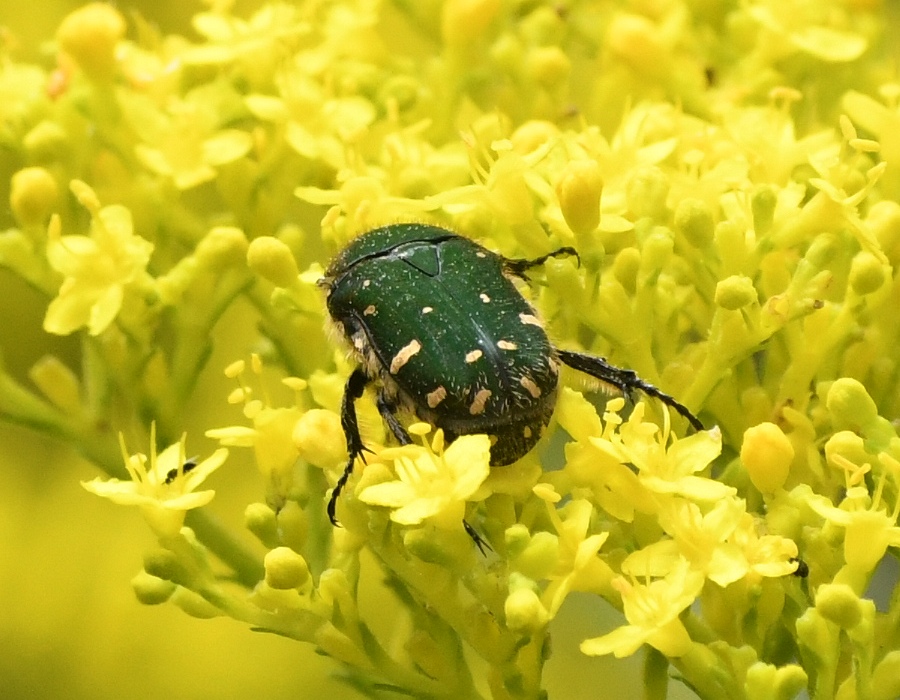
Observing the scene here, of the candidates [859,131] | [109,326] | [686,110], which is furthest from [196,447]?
[859,131]

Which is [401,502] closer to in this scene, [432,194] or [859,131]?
[432,194]

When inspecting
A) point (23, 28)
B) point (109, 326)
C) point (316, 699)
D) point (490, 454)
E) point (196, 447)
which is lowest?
point (316, 699)

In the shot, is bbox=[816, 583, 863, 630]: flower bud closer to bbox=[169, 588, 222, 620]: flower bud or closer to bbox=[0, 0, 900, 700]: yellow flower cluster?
bbox=[0, 0, 900, 700]: yellow flower cluster

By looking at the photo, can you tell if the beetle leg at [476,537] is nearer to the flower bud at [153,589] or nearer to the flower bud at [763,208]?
the flower bud at [153,589]

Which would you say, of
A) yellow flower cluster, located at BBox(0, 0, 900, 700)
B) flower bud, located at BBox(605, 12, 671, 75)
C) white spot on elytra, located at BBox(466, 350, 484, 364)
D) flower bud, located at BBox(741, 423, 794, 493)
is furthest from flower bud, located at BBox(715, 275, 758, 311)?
flower bud, located at BBox(605, 12, 671, 75)

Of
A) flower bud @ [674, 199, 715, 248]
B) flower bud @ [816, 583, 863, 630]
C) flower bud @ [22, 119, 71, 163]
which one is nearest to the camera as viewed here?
flower bud @ [816, 583, 863, 630]

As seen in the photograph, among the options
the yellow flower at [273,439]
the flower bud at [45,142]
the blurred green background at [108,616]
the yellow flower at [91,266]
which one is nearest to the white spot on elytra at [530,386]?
the yellow flower at [273,439]
